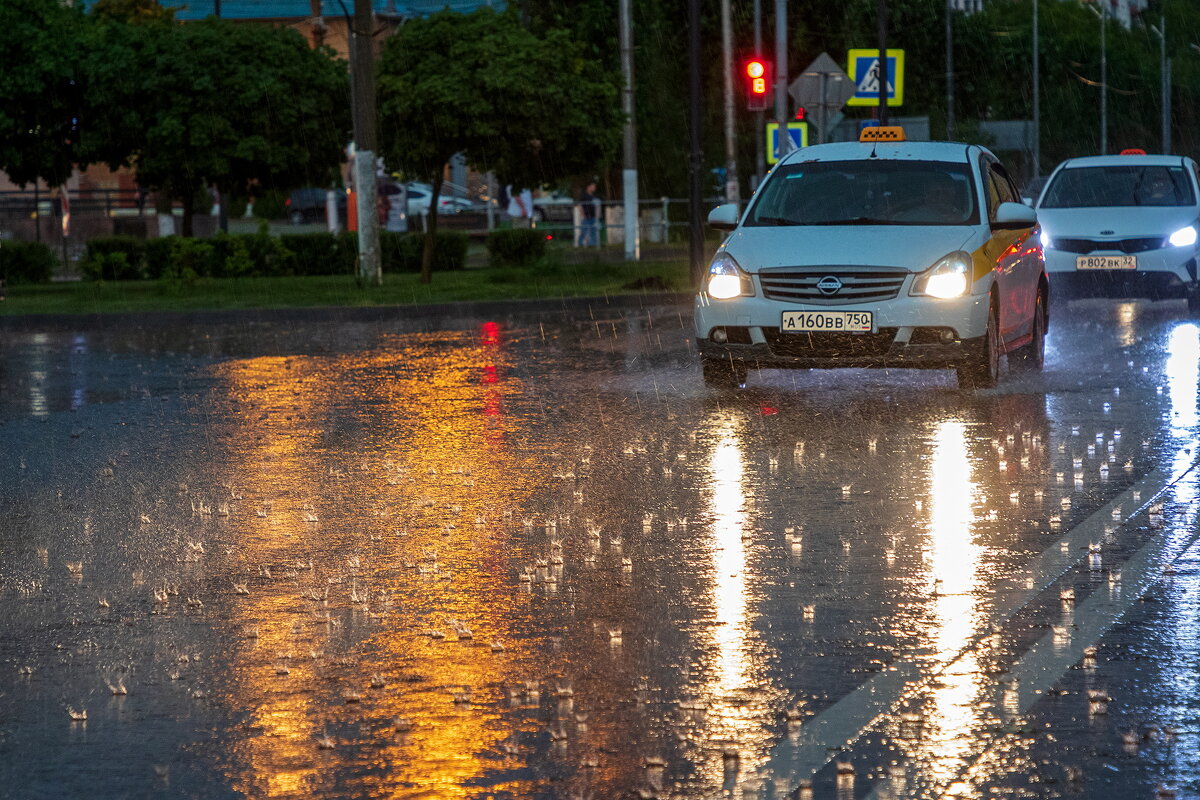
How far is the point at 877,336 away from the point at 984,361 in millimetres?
908

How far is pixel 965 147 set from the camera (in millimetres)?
14430

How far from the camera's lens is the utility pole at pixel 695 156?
25.3m

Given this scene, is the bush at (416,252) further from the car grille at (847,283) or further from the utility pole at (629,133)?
the car grille at (847,283)

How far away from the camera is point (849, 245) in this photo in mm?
12531

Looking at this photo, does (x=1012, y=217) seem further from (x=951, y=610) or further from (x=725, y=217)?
(x=951, y=610)

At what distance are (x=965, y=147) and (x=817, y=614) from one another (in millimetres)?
8753

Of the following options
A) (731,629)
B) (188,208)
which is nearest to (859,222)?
(731,629)

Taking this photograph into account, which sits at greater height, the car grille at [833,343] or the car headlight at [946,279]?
the car headlight at [946,279]

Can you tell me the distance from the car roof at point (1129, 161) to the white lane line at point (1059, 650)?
1355 cm

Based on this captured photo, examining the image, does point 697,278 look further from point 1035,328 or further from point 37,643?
point 37,643

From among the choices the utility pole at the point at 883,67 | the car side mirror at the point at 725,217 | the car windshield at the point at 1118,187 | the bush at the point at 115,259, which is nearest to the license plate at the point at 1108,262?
the car windshield at the point at 1118,187

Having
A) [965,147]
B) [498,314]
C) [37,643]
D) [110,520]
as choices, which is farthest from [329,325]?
[37,643]

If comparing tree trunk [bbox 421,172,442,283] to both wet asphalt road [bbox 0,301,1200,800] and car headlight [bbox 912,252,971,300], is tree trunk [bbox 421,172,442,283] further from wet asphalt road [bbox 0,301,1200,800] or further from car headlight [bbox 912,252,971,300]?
car headlight [bbox 912,252,971,300]

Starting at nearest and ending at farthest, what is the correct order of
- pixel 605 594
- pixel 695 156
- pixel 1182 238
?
1. pixel 605 594
2. pixel 1182 238
3. pixel 695 156
